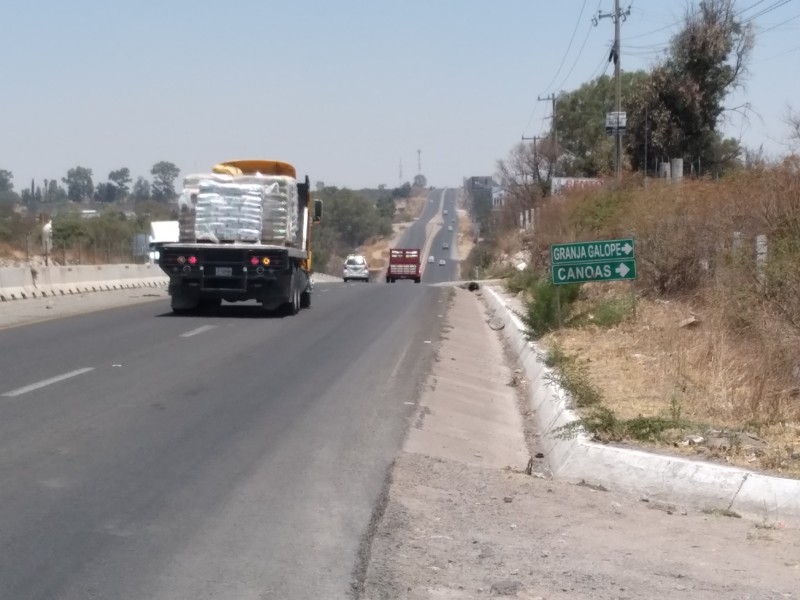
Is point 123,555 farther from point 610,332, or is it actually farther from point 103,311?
point 103,311

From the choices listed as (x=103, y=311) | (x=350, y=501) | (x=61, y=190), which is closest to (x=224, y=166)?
(x=103, y=311)

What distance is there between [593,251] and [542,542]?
8.32 meters

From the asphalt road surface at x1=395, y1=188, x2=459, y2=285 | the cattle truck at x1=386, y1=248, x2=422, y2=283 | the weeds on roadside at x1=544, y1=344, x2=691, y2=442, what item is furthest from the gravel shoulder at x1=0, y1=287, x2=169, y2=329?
the asphalt road surface at x1=395, y1=188, x2=459, y2=285

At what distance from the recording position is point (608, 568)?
663 centimetres

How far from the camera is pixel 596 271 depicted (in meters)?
15.0

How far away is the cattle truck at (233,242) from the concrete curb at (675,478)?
1386 cm

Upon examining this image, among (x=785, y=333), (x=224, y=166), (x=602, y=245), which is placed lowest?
(x=785, y=333)

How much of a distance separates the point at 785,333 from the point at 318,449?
18.0ft

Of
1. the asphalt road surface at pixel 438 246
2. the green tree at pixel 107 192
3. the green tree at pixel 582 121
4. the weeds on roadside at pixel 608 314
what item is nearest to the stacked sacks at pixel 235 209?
the weeds on roadside at pixel 608 314

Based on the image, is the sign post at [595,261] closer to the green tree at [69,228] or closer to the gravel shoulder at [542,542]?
the gravel shoulder at [542,542]

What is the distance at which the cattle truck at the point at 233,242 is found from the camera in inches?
925

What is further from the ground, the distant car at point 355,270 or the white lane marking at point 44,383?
the white lane marking at point 44,383

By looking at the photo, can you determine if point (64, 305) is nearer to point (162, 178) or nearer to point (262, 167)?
point (262, 167)

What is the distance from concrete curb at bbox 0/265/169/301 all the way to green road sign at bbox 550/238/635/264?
17.5m
